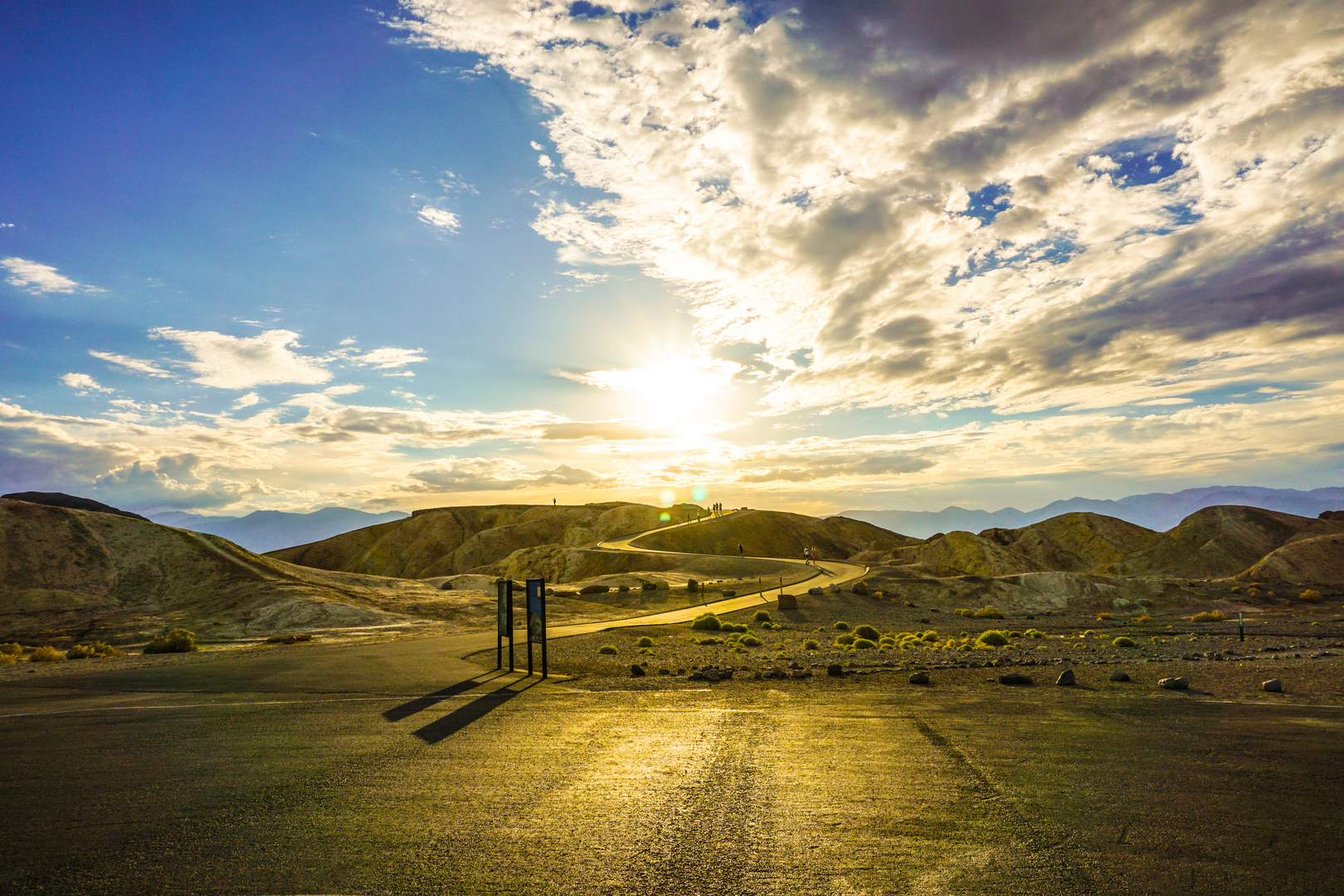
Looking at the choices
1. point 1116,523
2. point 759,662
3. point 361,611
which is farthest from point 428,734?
point 1116,523

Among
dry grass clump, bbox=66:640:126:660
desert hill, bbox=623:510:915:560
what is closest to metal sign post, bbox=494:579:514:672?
dry grass clump, bbox=66:640:126:660

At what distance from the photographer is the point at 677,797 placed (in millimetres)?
7379

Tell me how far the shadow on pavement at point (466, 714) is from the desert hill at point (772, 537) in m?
87.2

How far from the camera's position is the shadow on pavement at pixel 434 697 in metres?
12.1

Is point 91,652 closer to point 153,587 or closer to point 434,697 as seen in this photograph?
point 434,697

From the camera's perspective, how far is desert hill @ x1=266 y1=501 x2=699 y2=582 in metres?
138

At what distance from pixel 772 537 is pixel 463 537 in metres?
72.4

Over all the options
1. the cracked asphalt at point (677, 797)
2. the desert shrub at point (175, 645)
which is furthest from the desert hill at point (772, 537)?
the cracked asphalt at point (677, 797)

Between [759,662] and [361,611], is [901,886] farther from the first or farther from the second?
[361,611]

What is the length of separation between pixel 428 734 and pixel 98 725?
5862 mm

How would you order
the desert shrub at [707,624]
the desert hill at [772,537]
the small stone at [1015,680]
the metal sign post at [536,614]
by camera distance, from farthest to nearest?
1. the desert hill at [772,537]
2. the desert shrub at [707,624]
3. the metal sign post at [536,614]
4. the small stone at [1015,680]

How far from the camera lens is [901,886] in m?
5.26

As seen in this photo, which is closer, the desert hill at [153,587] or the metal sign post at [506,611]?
the metal sign post at [506,611]

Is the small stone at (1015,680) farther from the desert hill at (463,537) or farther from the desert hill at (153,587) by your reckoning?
the desert hill at (463,537)
